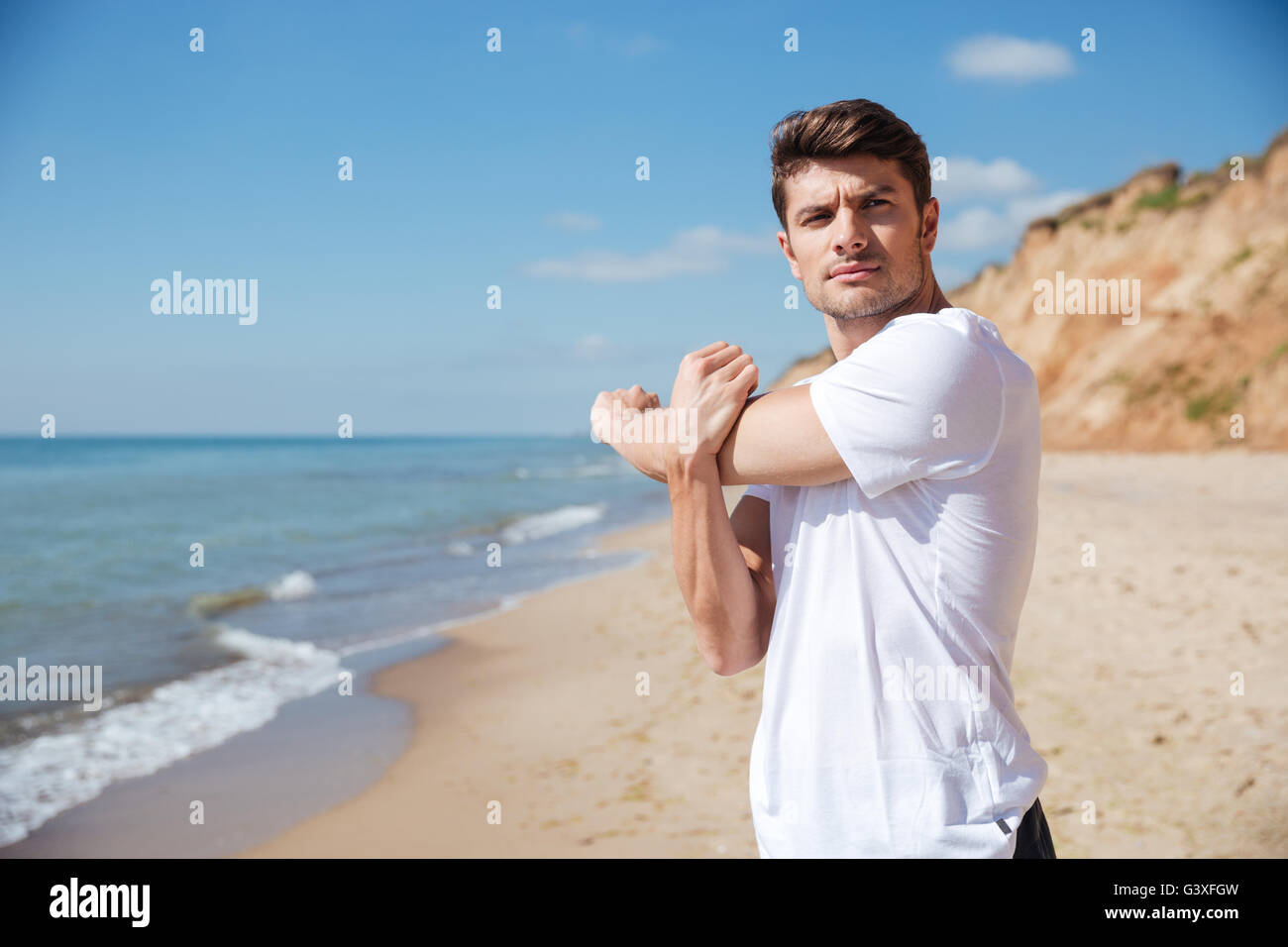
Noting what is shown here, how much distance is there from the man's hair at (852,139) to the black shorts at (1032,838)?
1139 mm

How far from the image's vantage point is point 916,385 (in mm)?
1510

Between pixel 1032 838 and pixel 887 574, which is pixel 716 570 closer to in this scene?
pixel 887 574

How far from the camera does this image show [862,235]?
1.71 m

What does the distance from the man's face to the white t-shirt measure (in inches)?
6.3

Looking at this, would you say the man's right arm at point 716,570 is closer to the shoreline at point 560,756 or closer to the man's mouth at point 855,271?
the man's mouth at point 855,271

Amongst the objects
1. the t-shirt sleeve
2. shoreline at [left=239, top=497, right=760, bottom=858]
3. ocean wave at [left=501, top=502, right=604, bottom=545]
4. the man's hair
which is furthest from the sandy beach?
ocean wave at [left=501, top=502, right=604, bottom=545]

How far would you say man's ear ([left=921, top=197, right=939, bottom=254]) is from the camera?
1815mm

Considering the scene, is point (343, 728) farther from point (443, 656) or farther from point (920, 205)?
point (920, 205)

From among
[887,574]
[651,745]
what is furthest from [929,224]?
[651,745]

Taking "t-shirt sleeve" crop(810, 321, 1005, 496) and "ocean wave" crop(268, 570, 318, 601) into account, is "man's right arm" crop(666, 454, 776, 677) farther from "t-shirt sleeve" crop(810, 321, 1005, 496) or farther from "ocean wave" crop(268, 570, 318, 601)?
"ocean wave" crop(268, 570, 318, 601)

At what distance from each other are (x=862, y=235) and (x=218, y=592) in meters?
13.8

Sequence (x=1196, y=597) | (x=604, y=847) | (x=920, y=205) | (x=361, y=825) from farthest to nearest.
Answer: (x=1196, y=597) < (x=361, y=825) < (x=604, y=847) < (x=920, y=205)

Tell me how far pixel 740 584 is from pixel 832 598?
19 cm
